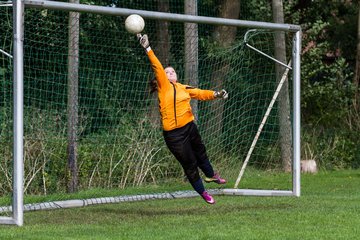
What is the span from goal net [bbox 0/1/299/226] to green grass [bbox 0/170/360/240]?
0.78 metres

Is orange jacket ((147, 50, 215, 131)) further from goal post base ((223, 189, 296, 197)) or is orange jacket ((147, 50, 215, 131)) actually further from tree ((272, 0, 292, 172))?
tree ((272, 0, 292, 172))

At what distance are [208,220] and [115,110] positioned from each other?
13.5 ft

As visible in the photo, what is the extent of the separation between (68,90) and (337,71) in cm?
1138

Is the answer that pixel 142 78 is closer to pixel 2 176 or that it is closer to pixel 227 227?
pixel 2 176

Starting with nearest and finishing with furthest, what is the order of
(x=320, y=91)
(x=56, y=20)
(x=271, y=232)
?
1. (x=271, y=232)
2. (x=56, y=20)
3. (x=320, y=91)

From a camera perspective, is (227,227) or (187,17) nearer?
(227,227)

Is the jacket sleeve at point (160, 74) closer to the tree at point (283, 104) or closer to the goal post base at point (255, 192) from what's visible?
the goal post base at point (255, 192)

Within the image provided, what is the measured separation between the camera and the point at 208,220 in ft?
37.8

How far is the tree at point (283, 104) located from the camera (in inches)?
714

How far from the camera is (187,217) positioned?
11938 millimetres

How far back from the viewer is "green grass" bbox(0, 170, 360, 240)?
1018cm

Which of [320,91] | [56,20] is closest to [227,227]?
[56,20]

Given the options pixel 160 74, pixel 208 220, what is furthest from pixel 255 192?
pixel 208 220

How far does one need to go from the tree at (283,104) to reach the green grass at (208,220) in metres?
2.83
